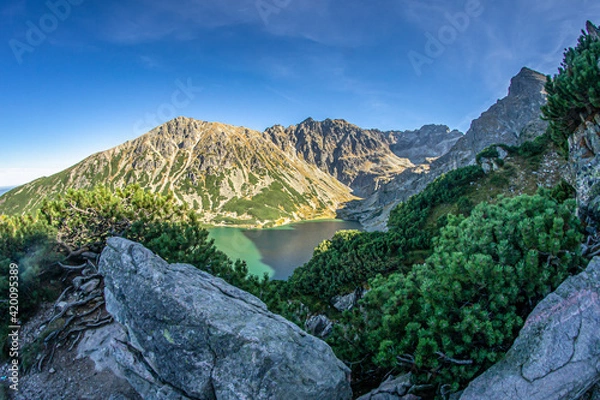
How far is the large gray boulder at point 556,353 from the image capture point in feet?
19.8

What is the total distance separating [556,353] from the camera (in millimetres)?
6316

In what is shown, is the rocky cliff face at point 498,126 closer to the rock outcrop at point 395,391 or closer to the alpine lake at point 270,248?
the alpine lake at point 270,248

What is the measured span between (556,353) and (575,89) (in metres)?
17.3

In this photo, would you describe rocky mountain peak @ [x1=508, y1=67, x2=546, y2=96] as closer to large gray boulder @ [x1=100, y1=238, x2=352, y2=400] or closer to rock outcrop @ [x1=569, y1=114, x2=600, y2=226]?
rock outcrop @ [x1=569, y1=114, x2=600, y2=226]

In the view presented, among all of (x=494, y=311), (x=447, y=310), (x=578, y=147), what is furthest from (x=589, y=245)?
(x=578, y=147)

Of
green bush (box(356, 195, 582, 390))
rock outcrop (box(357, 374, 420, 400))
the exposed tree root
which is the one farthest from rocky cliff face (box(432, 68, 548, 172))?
the exposed tree root

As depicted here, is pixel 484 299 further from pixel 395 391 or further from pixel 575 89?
pixel 575 89

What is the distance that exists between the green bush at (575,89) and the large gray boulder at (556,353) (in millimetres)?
14161

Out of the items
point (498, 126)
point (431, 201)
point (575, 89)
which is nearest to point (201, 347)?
point (575, 89)

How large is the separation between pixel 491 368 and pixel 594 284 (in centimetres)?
338

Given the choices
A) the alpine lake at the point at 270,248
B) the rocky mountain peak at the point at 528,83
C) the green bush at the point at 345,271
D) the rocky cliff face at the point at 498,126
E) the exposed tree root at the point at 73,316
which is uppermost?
the rocky mountain peak at the point at 528,83

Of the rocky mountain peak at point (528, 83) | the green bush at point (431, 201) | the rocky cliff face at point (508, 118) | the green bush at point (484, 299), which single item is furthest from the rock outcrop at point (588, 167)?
the rocky mountain peak at point (528, 83)

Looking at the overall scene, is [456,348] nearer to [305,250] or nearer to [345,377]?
[345,377]

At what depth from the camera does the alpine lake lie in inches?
2978
